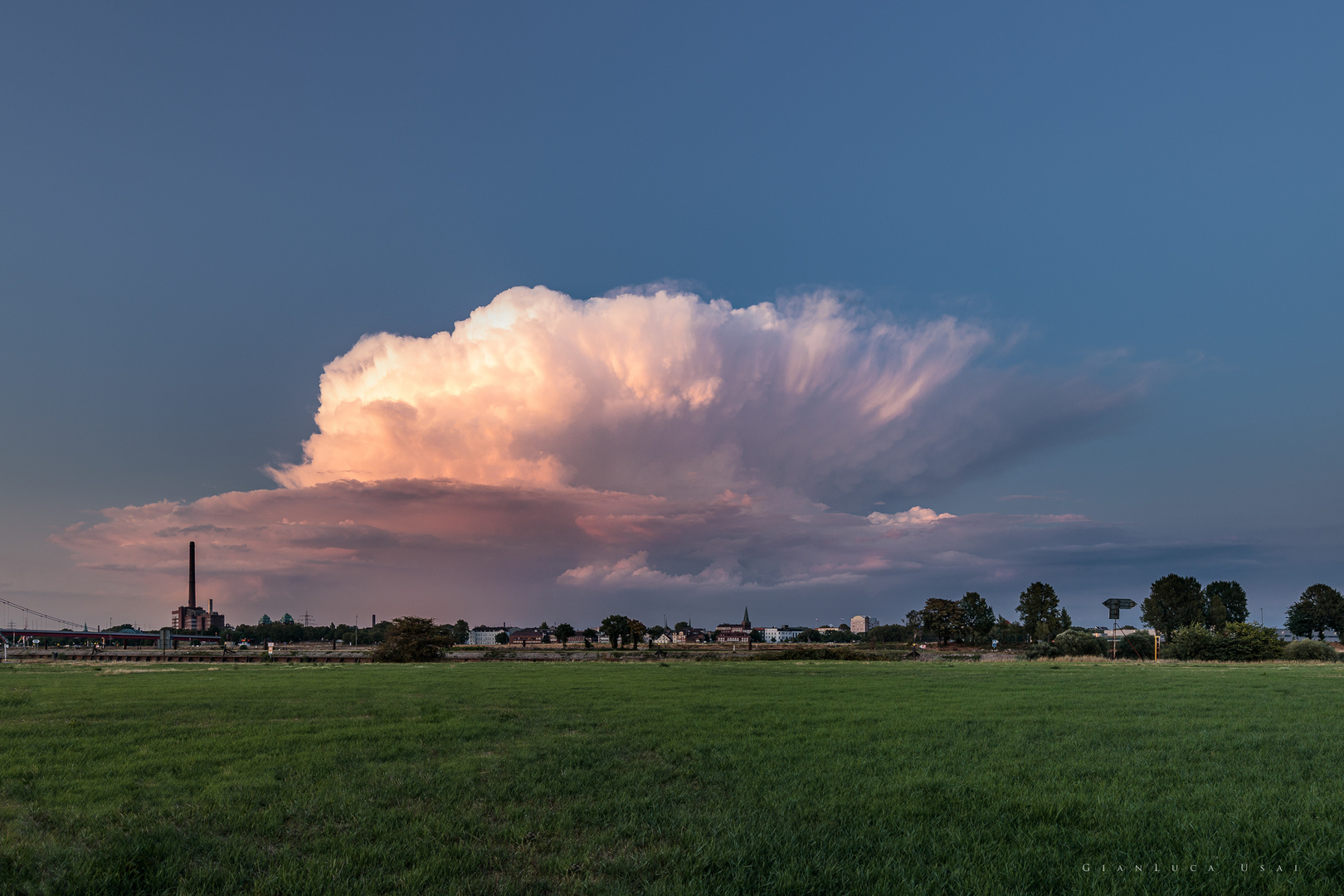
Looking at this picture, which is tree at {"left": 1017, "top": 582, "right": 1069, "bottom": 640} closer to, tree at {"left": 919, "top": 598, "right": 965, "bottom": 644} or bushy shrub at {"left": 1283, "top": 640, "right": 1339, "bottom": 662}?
tree at {"left": 919, "top": 598, "right": 965, "bottom": 644}

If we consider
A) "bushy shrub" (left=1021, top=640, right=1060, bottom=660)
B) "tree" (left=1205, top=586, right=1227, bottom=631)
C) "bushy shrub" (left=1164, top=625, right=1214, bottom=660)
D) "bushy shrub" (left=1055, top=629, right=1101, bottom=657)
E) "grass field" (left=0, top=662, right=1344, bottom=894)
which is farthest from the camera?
"tree" (left=1205, top=586, right=1227, bottom=631)

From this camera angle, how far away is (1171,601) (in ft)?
441

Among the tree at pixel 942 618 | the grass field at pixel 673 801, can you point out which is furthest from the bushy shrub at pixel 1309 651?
the tree at pixel 942 618

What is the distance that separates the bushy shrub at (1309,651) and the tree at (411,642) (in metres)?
91.9

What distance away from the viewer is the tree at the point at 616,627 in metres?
138

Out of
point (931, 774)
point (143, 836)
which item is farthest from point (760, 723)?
point (143, 836)

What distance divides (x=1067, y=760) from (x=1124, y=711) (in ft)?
29.8

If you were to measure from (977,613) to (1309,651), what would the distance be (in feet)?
292

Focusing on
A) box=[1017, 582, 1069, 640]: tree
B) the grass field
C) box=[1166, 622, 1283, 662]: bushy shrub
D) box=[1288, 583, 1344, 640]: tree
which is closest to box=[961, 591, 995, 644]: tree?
box=[1017, 582, 1069, 640]: tree

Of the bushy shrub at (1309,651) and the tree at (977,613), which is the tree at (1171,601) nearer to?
the tree at (977,613)

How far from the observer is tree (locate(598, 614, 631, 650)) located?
13812cm

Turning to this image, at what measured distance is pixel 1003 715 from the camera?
698 inches

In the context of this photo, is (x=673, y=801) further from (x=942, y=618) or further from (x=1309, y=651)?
(x=942, y=618)

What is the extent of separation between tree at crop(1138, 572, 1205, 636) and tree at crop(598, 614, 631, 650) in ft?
339
